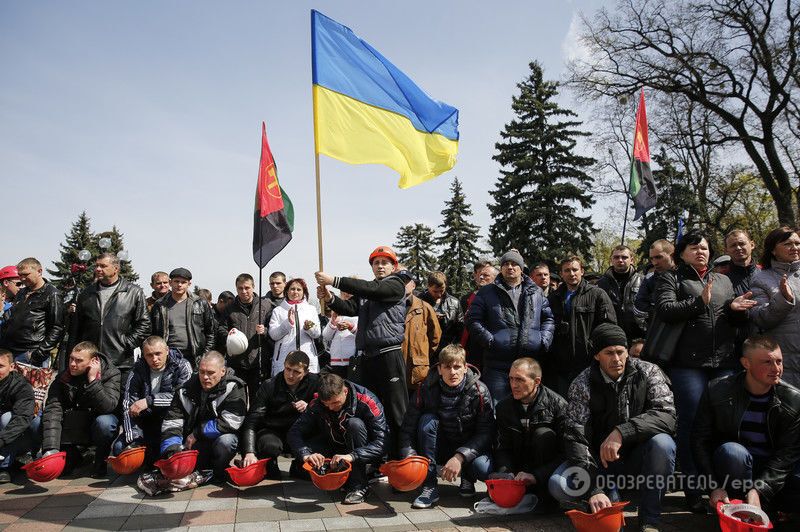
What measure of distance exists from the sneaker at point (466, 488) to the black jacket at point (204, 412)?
2.05 m

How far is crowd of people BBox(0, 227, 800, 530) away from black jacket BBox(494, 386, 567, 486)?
0.04ft

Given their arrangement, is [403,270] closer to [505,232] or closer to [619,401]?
[619,401]

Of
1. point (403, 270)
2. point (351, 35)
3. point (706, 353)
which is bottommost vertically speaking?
point (706, 353)

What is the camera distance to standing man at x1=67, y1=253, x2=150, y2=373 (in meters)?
6.15

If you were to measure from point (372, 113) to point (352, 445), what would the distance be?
2.89 metres

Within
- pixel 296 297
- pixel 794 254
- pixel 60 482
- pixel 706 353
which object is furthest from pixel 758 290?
pixel 60 482

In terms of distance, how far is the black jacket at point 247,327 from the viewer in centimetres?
693

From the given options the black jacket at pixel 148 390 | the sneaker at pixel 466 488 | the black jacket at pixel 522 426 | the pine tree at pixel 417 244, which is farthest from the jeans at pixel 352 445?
the pine tree at pixel 417 244

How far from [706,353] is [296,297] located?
4.26 m

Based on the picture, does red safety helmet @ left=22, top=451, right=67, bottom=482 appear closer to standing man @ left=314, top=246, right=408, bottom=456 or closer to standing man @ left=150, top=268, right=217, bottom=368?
standing man @ left=150, top=268, right=217, bottom=368

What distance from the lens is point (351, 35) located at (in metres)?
5.17

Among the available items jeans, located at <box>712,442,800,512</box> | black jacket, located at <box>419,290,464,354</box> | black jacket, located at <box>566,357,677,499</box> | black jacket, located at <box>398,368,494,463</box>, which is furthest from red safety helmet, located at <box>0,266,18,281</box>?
jeans, located at <box>712,442,800,512</box>

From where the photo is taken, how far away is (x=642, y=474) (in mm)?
3844

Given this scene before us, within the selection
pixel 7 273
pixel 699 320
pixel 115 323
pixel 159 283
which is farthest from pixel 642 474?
pixel 7 273
